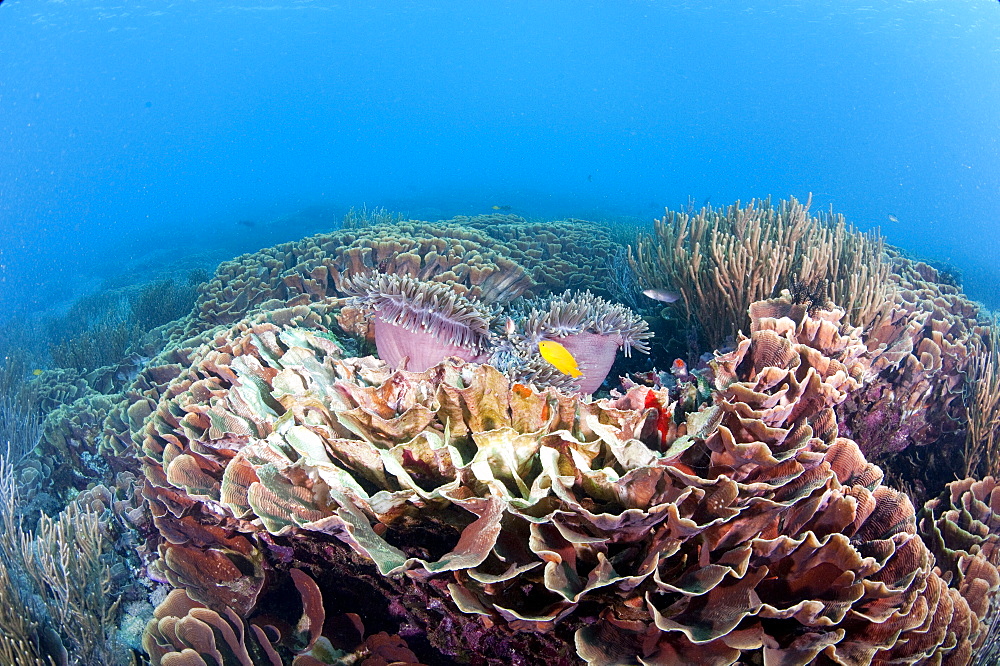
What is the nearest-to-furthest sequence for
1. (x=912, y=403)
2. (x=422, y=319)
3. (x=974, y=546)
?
(x=974, y=546), (x=422, y=319), (x=912, y=403)

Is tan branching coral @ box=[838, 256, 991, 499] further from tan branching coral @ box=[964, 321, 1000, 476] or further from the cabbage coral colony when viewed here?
the cabbage coral colony

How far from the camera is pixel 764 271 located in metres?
4.30

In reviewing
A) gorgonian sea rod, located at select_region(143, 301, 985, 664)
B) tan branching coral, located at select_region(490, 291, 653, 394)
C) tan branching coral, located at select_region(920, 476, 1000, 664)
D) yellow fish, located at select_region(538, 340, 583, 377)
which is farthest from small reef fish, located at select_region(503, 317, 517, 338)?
tan branching coral, located at select_region(920, 476, 1000, 664)

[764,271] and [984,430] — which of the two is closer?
[984,430]

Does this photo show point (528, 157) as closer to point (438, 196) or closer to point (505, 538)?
point (438, 196)

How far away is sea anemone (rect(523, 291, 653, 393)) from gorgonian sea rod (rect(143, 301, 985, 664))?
1019mm

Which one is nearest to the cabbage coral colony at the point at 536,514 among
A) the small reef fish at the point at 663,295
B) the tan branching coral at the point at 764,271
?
the tan branching coral at the point at 764,271

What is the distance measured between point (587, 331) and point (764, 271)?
198 cm

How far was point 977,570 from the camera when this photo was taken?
2459mm

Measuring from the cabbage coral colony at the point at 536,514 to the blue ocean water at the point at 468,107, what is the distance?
142ft

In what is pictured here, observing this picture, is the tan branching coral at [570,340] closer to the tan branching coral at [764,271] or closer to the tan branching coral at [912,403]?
the tan branching coral at [764,271]

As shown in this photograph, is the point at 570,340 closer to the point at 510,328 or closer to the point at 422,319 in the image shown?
the point at 510,328

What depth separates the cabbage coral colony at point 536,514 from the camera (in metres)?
1.89

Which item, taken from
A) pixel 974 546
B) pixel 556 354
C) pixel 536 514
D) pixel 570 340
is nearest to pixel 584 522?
pixel 536 514
